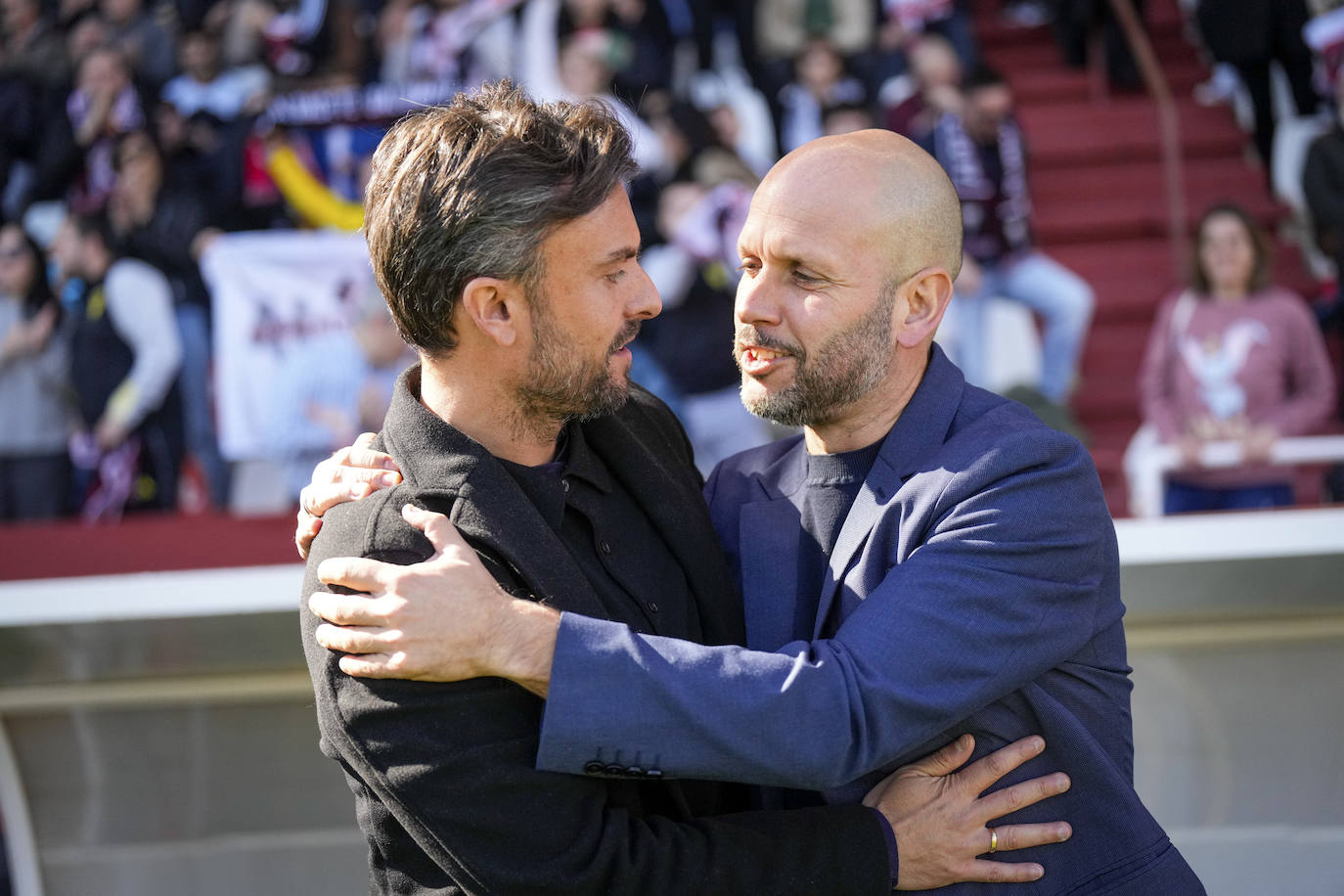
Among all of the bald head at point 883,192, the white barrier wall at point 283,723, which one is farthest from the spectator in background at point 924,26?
the bald head at point 883,192

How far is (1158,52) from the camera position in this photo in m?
6.76

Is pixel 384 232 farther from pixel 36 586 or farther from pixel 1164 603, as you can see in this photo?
pixel 1164 603

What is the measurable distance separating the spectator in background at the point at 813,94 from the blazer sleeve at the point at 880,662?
4142 millimetres

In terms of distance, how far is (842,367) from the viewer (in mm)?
1972

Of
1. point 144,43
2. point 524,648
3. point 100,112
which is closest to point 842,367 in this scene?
point 524,648

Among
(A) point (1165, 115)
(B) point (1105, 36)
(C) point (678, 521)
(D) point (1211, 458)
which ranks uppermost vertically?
(B) point (1105, 36)

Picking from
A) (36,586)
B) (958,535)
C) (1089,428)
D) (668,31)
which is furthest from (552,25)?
(958,535)

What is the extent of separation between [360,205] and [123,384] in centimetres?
128

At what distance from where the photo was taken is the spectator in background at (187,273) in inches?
219

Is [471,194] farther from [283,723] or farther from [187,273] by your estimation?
[187,273]

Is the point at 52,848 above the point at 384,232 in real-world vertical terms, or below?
below

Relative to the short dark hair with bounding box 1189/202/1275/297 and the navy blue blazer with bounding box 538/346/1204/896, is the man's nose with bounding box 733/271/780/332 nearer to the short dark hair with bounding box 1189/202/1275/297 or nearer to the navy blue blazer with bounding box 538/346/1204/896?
the navy blue blazer with bounding box 538/346/1204/896

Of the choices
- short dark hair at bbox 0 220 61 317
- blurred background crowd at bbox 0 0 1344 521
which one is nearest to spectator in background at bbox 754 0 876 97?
blurred background crowd at bbox 0 0 1344 521

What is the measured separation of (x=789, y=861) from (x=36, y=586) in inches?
63.3
